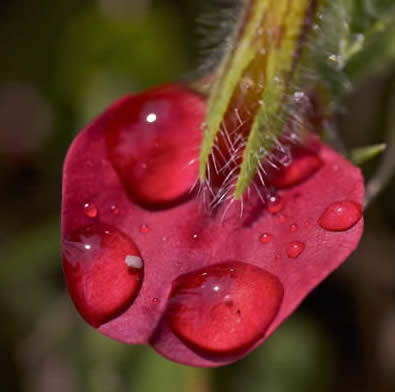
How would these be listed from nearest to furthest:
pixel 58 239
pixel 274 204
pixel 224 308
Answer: pixel 224 308, pixel 274 204, pixel 58 239

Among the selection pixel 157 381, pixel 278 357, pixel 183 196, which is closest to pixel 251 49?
pixel 183 196

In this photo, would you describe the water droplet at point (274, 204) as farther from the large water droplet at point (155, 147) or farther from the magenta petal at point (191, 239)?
the large water droplet at point (155, 147)

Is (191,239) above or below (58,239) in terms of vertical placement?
above

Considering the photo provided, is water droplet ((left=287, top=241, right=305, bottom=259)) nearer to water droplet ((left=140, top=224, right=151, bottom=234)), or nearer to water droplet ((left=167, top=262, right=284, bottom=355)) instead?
water droplet ((left=167, top=262, right=284, bottom=355))

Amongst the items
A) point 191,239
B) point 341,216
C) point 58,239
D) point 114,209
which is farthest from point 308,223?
point 58,239

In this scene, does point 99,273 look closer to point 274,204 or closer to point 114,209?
point 114,209

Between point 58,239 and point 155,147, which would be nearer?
point 155,147
